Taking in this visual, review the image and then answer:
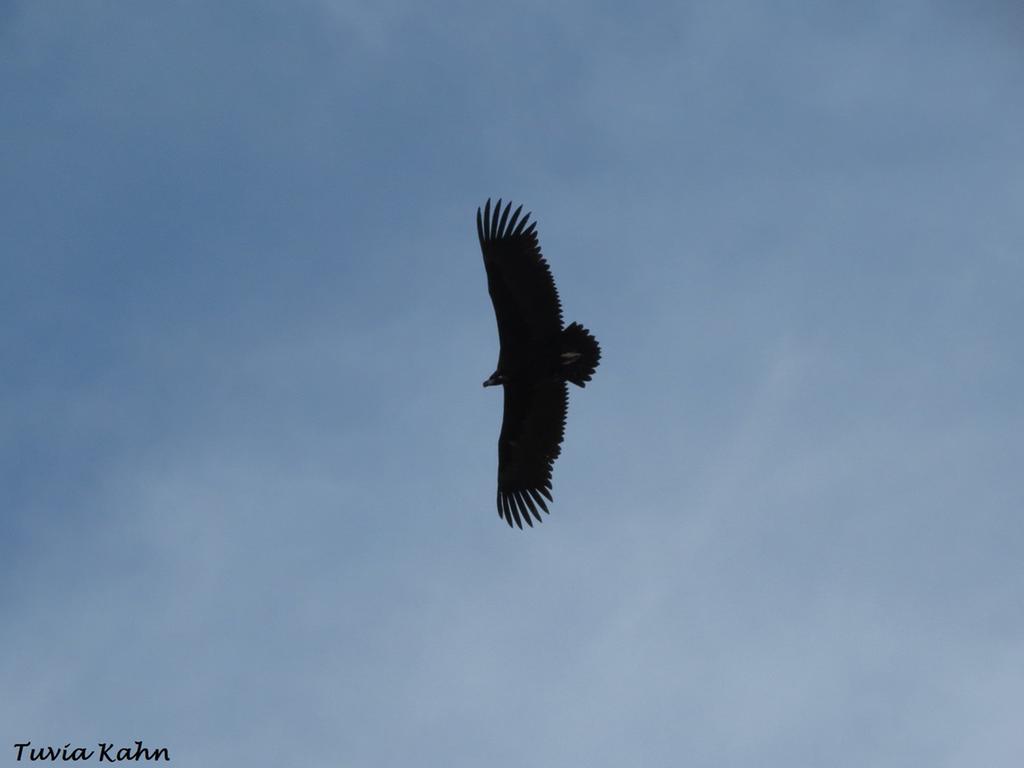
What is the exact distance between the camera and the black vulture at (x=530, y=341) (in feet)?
57.0

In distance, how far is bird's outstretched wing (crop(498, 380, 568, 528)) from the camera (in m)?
18.4

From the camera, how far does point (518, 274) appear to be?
683 inches

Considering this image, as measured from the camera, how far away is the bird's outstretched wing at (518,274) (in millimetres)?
17328

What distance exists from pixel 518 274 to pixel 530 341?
1.16 meters

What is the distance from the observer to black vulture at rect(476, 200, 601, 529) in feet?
57.0

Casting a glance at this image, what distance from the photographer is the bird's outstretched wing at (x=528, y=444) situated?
18.4 meters

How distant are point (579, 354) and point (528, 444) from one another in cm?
225

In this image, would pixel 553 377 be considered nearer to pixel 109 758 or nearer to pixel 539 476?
pixel 539 476

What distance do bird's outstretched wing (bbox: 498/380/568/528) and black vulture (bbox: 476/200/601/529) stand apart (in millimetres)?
18

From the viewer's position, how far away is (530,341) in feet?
58.1

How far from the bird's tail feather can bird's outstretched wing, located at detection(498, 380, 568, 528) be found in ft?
2.29

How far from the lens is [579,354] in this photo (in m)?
17.4

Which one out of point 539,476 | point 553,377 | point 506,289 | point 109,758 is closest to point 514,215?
point 506,289

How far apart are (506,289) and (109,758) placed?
958 centimetres
